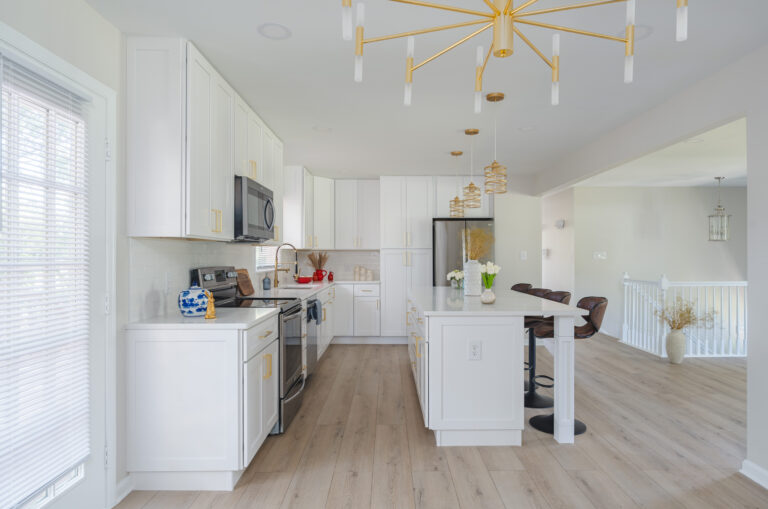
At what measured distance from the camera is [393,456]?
272 cm

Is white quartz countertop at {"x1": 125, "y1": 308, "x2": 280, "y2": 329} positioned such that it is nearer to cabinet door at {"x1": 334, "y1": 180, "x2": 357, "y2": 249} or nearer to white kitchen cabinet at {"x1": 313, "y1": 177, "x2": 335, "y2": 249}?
white kitchen cabinet at {"x1": 313, "y1": 177, "x2": 335, "y2": 249}

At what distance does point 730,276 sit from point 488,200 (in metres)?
4.81

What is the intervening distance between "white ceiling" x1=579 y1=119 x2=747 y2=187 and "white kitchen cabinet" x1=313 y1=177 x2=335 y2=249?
12.6 feet

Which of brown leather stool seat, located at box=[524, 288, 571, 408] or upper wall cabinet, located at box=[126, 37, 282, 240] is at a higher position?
upper wall cabinet, located at box=[126, 37, 282, 240]

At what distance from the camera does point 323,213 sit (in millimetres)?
6312

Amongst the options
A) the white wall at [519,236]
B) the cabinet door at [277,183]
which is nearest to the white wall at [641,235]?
the white wall at [519,236]

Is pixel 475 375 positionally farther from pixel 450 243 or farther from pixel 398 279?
pixel 398 279

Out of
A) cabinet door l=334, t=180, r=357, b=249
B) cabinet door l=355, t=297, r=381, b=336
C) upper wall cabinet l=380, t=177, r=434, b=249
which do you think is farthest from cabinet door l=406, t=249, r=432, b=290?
cabinet door l=334, t=180, r=357, b=249

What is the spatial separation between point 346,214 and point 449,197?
5.08 ft

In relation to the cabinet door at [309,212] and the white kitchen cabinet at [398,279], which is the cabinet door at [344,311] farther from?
the cabinet door at [309,212]

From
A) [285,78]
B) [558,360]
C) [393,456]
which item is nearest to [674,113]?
[558,360]

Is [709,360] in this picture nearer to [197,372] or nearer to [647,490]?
[647,490]

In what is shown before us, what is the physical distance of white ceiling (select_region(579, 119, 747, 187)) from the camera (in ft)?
14.5

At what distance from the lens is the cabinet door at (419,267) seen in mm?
6168
